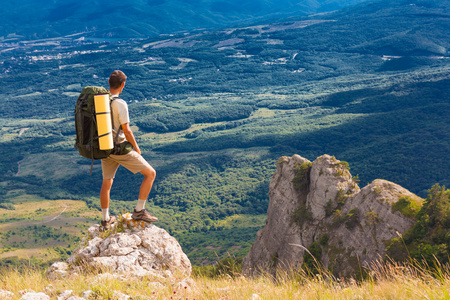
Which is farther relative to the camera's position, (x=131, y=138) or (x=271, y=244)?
(x=271, y=244)

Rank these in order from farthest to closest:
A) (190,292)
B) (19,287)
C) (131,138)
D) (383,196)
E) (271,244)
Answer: (271,244), (383,196), (131,138), (19,287), (190,292)

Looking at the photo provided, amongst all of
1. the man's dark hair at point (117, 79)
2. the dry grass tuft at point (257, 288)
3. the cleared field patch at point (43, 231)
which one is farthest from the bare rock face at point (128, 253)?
the cleared field patch at point (43, 231)

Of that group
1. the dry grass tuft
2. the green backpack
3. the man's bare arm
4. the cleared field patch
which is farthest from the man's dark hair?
the cleared field patch

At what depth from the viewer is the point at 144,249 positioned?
14.2 m

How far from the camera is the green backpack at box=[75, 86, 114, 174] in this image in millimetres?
11721

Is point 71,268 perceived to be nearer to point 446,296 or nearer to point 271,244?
point 446,296

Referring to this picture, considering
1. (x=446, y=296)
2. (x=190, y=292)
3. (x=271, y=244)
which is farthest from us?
(x=271, y=244)

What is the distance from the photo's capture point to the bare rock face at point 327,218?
30.3 meters

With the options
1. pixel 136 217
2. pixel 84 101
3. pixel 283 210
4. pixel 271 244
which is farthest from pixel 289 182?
pixel 84 101

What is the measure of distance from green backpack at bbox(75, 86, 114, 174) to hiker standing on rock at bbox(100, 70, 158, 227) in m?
0.76

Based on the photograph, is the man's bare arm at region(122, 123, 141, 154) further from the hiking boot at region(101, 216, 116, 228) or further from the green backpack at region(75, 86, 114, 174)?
the hiking boot at region(101, 216, 116, 228)

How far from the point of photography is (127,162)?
13297 millimetres

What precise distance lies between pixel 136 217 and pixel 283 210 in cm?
2921

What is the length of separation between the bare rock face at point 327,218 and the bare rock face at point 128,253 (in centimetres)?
1285
